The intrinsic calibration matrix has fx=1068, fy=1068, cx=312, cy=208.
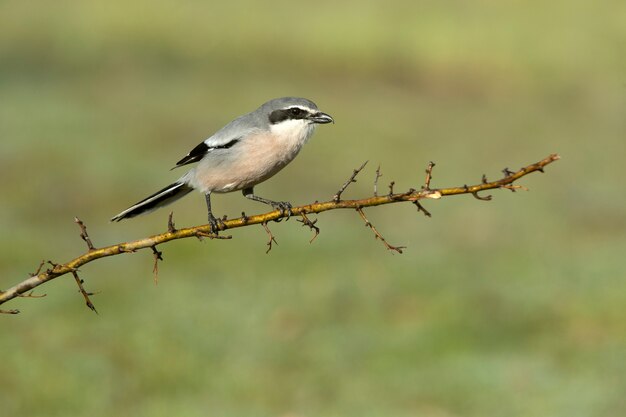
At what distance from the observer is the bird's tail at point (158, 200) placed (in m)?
6.23

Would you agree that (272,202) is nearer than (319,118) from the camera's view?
No

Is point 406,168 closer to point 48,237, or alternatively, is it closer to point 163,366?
point 48,237

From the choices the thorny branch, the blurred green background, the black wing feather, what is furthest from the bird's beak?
the blurred green background

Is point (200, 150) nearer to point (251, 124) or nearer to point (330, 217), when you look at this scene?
point (251, 124)

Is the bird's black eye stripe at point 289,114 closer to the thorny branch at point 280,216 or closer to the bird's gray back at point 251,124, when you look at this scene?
the bird's gray back at point 251,124

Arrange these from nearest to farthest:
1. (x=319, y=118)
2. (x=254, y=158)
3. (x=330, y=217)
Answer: (x=319, y=118) → (x=254, y=158) → (x=330, y=217)

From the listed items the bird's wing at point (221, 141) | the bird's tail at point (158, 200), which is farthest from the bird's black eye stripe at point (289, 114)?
the bird's tail at point (158, 200)

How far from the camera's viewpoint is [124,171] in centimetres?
2041

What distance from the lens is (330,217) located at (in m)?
19.4

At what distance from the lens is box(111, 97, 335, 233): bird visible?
620 centimetres

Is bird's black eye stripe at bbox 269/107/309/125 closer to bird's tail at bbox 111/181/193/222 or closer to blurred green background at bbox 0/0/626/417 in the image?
bird's tail at bbox 111/181/193/222

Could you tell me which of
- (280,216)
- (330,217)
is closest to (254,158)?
(280,216)

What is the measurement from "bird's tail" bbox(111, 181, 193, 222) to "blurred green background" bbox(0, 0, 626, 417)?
5.45 m

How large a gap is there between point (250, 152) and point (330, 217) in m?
13.0
